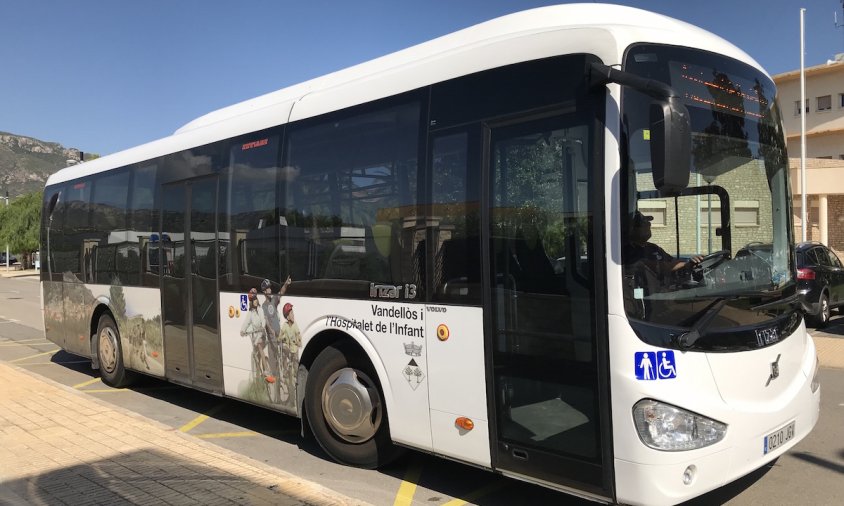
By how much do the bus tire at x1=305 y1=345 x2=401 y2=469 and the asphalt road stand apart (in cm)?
18

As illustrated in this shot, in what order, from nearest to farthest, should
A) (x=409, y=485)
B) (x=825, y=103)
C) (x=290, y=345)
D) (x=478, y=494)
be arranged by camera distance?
(x=478, y=494), (x=409, y=485), (x=290, y=345), (x=825, y=103)

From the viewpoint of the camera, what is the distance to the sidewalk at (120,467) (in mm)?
4730

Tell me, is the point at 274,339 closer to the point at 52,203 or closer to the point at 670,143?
the point at 670,143

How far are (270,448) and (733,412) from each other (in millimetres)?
4465

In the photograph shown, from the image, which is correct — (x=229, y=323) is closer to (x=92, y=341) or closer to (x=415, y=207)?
(x=415, y=207)

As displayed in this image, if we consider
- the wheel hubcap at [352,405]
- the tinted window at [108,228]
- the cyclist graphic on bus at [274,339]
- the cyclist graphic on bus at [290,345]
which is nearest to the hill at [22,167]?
the tinted window at [108,228]

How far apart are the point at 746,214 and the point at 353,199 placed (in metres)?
3.04

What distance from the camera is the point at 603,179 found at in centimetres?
391

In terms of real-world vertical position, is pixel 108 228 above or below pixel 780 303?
above

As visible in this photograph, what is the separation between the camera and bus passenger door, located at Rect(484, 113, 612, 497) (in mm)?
3955

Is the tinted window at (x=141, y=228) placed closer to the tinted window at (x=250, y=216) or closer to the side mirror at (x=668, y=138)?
the tinted window at (x=250, y=216)

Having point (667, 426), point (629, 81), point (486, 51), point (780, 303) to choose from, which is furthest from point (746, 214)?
point (486, 51)

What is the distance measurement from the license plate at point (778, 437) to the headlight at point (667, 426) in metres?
0.66

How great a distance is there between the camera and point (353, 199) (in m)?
5.59
